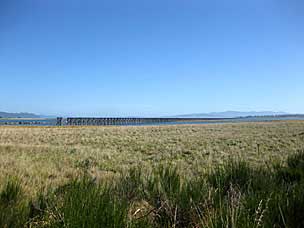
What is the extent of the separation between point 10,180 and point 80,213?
7.69ft

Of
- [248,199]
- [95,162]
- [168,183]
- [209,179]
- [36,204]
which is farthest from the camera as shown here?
[95,162]

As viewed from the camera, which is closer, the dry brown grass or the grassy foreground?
the grassy foreground

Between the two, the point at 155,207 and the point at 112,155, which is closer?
the point at 155,207

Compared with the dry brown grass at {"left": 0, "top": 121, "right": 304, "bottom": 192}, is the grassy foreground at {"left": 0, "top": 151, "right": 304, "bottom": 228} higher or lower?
higher

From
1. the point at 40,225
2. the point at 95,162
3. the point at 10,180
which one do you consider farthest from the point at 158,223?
the point at 95,162

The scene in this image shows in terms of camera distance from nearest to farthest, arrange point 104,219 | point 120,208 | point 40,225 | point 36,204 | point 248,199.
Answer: point 104,219, point 120,208, point 40,225, point 248,199, point 36,204

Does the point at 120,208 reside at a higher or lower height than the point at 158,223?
higher

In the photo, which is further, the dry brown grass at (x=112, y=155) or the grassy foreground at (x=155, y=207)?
the dry brown grass at (x=112, y=155)

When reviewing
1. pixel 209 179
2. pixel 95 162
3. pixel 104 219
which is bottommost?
pixel 95 162

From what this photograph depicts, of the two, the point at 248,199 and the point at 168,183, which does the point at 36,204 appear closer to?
the point at 168,183

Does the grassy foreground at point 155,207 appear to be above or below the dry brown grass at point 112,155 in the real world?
above

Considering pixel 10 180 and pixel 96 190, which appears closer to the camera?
pixel 96 190

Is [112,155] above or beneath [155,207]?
beneath

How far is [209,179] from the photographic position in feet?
12.8
